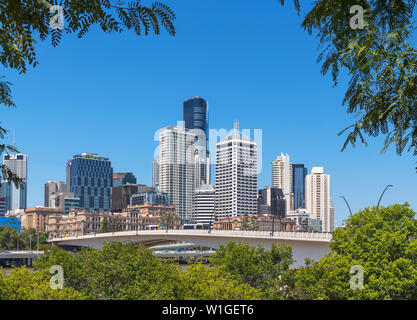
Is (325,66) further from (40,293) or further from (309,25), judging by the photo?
(40,293)

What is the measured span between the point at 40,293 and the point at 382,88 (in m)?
26.1

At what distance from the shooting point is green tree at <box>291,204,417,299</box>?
140 ft

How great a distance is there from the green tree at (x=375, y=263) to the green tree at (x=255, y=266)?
1935mm

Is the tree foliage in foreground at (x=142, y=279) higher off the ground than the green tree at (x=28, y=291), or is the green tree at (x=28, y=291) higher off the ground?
the green tree at (x=28, y=291)

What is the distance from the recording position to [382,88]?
26.0 ft

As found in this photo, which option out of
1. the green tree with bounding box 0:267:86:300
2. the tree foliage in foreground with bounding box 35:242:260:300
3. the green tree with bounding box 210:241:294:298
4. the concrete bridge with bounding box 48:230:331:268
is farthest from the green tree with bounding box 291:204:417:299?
the green tree with bounding box 0:267:86:300

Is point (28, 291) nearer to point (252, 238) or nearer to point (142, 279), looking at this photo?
point (142, 279)

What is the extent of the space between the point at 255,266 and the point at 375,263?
1009 cm

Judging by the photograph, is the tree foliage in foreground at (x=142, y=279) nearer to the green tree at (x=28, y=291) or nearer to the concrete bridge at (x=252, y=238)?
the green tree at (x=28, y=291)

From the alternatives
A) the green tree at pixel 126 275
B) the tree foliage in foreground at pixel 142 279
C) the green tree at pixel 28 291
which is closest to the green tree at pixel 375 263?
the tree foliage in foreground at pixel 142 279

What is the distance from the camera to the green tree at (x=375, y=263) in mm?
42812

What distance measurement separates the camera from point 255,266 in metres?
45.8

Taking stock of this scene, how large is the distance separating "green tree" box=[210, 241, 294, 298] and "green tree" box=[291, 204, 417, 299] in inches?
76.2
